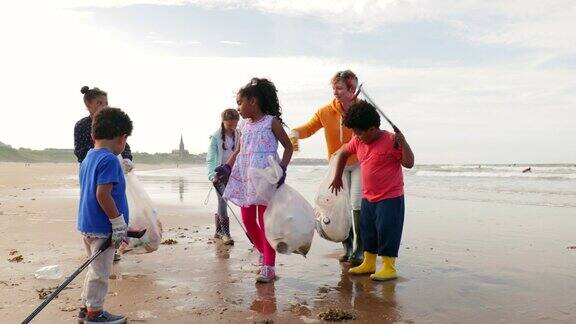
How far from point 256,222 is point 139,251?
1123 mm

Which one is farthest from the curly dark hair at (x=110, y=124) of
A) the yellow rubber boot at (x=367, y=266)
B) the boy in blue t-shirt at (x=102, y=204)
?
the yellow rubber boot at (x=367, y=266)

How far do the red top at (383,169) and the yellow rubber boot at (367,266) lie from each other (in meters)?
0.53

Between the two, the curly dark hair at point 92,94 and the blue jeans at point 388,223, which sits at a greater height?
the curly dark hair at point 92,94

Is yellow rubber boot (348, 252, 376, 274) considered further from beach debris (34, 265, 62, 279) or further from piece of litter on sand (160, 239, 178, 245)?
beach debris (34, 265, 62, 279)

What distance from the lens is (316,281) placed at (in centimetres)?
421

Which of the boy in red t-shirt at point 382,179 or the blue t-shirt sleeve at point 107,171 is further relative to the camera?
the boy in red t-shirt at point 382,179

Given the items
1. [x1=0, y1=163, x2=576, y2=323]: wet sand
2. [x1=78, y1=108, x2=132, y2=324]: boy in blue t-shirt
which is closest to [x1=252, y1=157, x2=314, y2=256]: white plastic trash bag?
[x1=0, y1=163, x2=576, y2=323]: wet sand

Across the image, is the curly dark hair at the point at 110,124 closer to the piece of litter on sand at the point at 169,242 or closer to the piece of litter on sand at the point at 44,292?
the piece of litter on sand at the point at 44,292

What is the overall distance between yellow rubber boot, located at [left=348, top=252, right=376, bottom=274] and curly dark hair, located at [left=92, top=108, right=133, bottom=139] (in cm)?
244

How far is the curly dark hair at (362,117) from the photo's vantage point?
4.32 meters

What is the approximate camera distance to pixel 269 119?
14.4 feet

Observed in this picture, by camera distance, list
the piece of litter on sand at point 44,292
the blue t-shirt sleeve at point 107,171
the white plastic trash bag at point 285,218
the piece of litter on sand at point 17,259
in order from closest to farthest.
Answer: the blue t-shirt sleeve at point 107,171 → the piece of litter on sand at point 44,292 → the white plastic trash bag at point 285,218 → the piece of litter on sand at point 17,259

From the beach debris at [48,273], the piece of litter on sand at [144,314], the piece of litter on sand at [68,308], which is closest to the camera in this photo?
the piece of litter on sand at [144,314]

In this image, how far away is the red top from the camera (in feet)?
14.2
